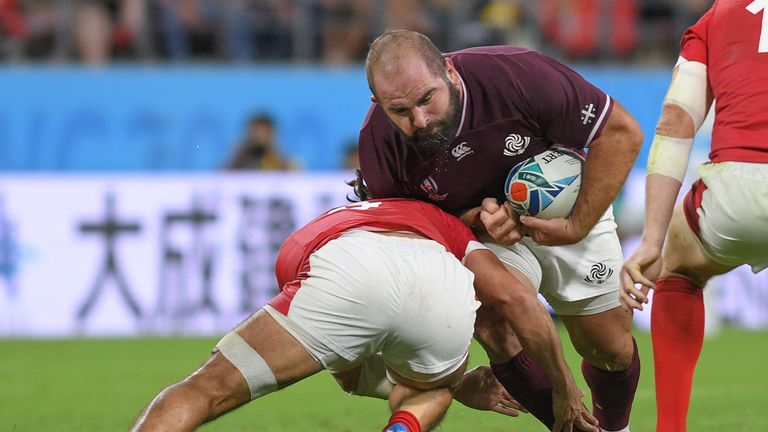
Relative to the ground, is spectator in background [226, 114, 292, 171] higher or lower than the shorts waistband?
lower

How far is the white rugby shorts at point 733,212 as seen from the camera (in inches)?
191

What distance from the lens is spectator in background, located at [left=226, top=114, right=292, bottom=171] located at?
1339cm

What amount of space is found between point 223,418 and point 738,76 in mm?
3603

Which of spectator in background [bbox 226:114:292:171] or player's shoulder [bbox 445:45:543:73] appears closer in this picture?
player's shoulder [bbox 445:45:543:73]

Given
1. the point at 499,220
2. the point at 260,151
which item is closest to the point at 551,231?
the point at 499,220

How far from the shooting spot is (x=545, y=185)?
5211 mm

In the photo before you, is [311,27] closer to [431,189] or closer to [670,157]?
[431,189]

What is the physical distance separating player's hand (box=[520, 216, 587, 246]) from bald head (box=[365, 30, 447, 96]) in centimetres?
80

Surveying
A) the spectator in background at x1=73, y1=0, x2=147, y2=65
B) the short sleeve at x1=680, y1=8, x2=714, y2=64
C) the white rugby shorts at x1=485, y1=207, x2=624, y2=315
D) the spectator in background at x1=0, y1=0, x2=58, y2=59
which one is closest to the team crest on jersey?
the white rugby shorts at x1=485, y1=207, x2=624, y2=315

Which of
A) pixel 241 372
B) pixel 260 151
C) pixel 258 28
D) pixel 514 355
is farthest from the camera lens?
pixel 258 28

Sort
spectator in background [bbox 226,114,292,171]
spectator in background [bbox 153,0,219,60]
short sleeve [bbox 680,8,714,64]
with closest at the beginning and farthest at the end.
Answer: short sleeve [bbox 680,8,714,64] < spectator in background [bbox 226,114,292,171] < spectator in background [bbox 153,0,219,60]

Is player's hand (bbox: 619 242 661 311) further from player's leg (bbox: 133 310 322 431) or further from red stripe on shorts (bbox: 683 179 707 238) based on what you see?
player's leg (bbox: 133 310 322 431)

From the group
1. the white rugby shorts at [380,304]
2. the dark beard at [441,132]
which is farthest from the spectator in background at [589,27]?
the white rugby shorts at [380,304]

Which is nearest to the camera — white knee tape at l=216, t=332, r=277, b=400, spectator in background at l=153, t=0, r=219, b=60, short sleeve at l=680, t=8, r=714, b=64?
white knee tape at l=216, t=332, r=277, b=400
